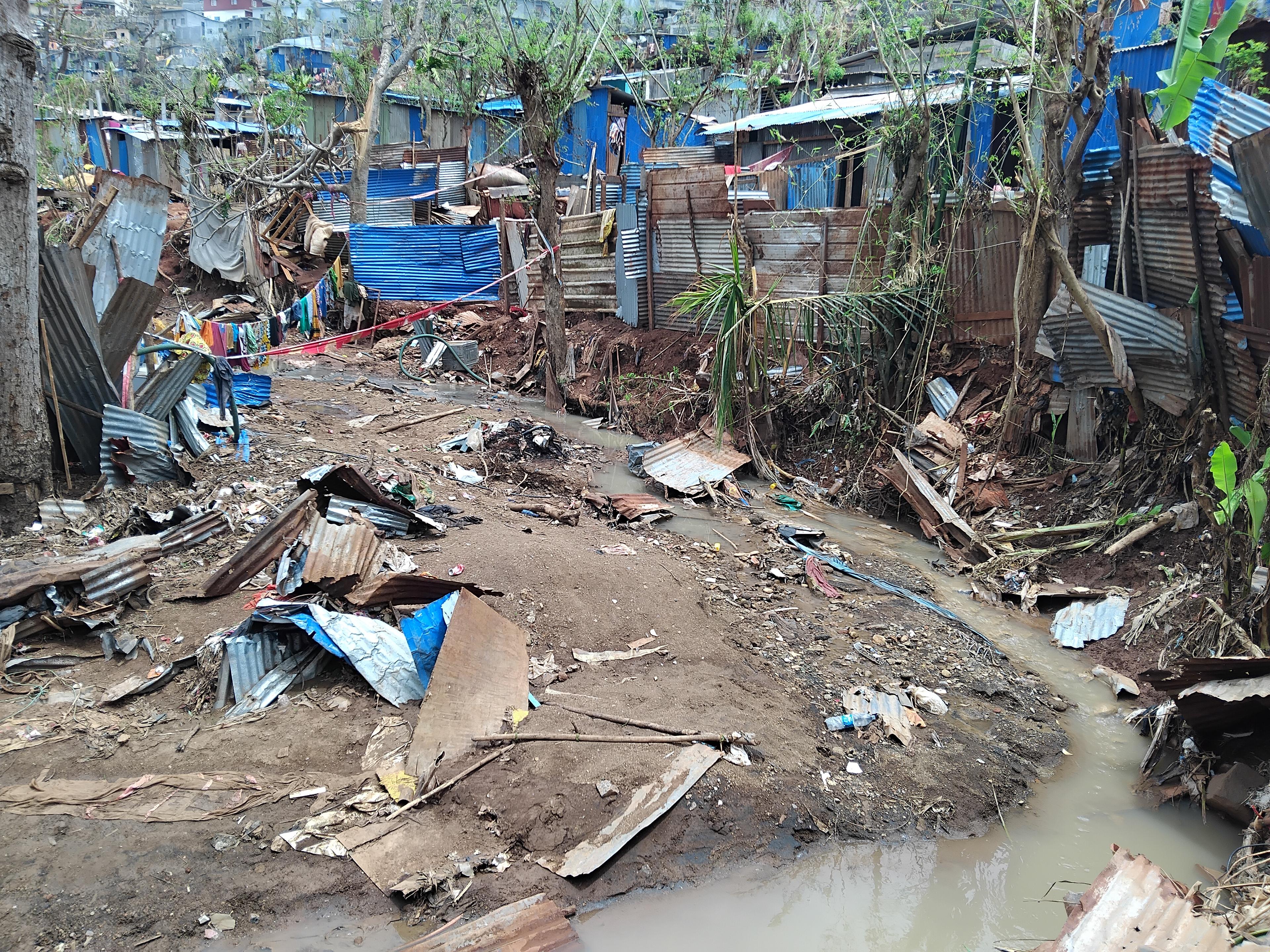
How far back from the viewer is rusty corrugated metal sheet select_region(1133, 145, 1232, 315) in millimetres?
5695

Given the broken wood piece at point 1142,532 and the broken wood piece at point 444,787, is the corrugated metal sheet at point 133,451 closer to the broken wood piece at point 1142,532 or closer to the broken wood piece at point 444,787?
the broken wood piece at point 444,787

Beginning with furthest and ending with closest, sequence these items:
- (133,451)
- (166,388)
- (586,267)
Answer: (586,267) < (166,388) < (133,451)

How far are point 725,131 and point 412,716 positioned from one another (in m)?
15.2

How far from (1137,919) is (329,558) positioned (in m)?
3.82

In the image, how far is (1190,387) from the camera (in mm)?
5859

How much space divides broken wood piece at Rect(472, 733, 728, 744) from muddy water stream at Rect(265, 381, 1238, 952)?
0.58 m

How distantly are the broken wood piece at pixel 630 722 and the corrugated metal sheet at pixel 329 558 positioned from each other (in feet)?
4.49

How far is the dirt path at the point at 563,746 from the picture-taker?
2.92 meters

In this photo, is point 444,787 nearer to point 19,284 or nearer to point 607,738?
point 607,738

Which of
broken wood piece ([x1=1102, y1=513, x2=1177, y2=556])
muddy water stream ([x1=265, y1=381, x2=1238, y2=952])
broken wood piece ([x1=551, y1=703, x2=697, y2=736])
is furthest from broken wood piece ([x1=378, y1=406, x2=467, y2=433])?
broken wood piece ([x1=1102, y1=513, x2=1177, y2=556])

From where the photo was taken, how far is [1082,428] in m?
6.82

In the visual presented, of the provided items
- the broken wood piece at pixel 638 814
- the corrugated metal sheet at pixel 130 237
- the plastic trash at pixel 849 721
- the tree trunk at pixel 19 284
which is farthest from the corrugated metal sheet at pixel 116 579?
Result: the plastic trash at pixel 849 721

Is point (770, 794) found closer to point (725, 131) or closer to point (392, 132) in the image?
point (725, 131)

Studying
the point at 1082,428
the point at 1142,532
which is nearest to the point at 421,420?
the point at 1082,428
